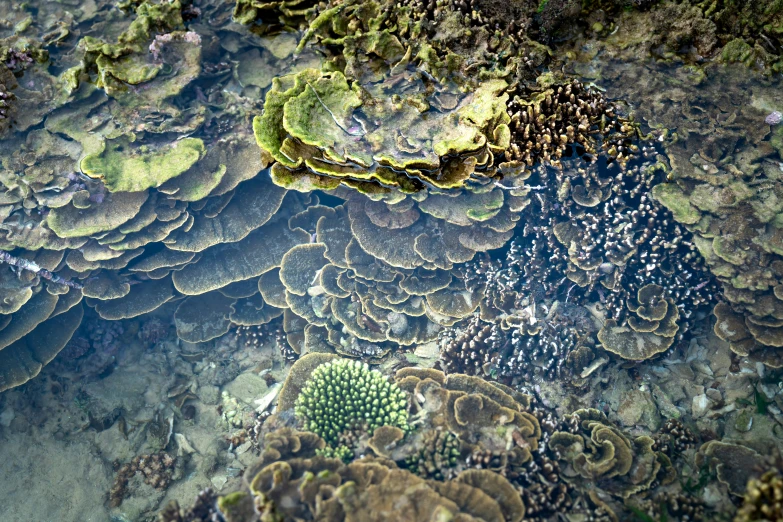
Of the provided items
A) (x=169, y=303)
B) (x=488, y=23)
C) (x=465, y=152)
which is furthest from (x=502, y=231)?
(x=169, y=303)

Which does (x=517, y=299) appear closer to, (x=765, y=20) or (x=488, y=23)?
(x=488, y=23)

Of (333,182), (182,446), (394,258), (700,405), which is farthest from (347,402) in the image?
(700,405)

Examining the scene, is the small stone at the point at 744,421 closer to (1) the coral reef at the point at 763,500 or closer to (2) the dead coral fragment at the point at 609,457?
(2) the dead coral fragment at the point at 609,457

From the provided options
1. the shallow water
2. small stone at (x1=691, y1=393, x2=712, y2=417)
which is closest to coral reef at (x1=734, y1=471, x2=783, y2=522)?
the shallow water

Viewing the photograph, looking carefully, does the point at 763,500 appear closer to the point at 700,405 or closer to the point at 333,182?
the point at 700,405

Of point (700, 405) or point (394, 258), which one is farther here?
point (394, 258)

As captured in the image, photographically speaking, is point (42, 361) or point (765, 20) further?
point (42, 361)
